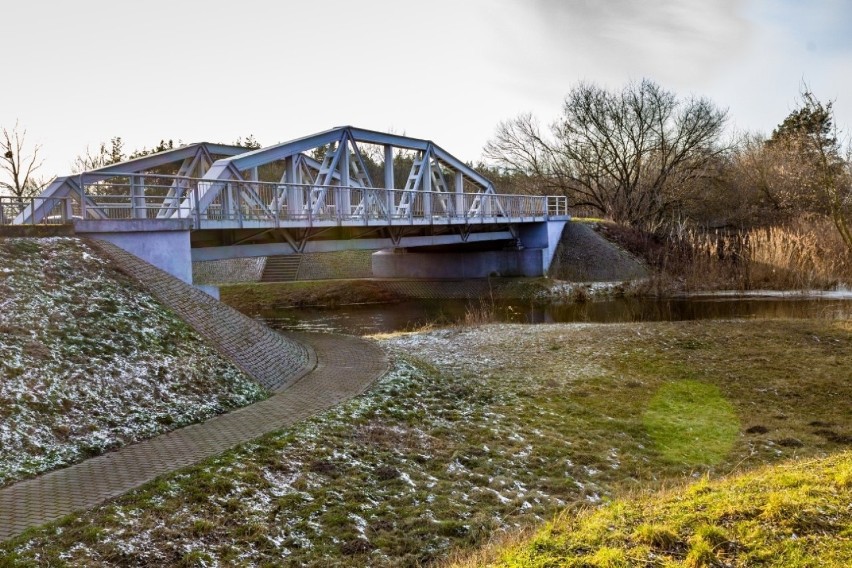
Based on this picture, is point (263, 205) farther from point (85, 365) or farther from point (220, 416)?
point (220, 416)

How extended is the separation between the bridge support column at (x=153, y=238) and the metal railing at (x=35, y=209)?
25.5 inches

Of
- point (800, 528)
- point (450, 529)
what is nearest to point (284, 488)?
point (450, 529)

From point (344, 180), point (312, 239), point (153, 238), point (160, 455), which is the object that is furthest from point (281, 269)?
point (160, 455)

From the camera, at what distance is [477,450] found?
944cm

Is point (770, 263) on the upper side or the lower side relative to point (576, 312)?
upper

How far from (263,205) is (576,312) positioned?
14.3 metres

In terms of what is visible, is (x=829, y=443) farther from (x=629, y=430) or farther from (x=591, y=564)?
(x=591, y=564)

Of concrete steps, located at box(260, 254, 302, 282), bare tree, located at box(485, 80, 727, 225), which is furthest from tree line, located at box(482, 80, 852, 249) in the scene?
concrete steps, located at box(260, 254, 302, 282)

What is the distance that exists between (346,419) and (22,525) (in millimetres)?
4706

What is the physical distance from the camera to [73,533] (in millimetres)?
5934

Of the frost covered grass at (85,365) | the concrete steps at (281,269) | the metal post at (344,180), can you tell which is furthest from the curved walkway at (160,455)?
the concrete steps at (281,269)

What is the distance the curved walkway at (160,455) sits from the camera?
6570 millimetres

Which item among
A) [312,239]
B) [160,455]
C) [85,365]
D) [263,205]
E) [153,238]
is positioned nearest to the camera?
[160,455]

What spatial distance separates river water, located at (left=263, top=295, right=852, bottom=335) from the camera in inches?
969
